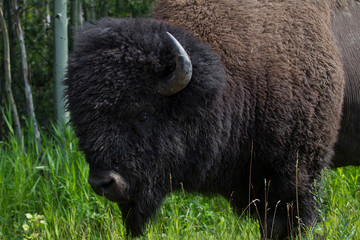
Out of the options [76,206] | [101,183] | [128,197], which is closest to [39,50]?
[76,206]

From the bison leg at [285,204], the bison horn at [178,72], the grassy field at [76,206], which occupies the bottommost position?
the grassy field at [76,206]

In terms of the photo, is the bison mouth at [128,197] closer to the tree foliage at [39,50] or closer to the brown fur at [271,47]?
the brown fur at [271,47]

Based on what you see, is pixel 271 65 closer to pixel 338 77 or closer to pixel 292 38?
pixel 292 38

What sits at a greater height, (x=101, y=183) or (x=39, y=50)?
(x=101, y=183)

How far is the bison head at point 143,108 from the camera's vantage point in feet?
10.1

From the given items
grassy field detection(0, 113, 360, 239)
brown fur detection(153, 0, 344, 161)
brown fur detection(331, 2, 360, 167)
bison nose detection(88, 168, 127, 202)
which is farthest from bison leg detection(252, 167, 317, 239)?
bison nose detection(88, 168, 127, 202)

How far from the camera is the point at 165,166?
3.31 meters

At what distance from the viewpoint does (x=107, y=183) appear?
300 centimetres

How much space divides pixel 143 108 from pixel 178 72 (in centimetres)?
33

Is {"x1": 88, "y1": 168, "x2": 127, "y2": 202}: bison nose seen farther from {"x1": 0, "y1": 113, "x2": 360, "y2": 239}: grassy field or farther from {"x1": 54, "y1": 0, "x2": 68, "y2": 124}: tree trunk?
{"x1": 54, "y1": 0, "x2": 68, "y2": 124}: tree trunk

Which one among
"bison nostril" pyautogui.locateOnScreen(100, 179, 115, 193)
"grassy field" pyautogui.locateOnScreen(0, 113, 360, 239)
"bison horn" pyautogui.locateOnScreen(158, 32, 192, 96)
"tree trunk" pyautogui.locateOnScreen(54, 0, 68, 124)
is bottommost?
"grassy field" pyautogui.locateOnScreen(0, 113, 360, 239)

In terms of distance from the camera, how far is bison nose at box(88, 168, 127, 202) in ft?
9.76

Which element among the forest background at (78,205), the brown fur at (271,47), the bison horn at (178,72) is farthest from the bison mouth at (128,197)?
the brown fur at (271,47)

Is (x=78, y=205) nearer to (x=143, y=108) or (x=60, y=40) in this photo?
(x=143, y=108)
